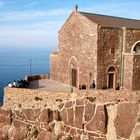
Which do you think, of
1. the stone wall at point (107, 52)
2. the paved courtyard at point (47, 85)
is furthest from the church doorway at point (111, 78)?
the paved courtyard at point (47, 85)

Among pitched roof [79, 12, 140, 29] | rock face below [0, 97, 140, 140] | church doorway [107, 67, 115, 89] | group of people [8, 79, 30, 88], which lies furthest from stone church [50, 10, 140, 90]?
group of people [8, 79, 30, 88]

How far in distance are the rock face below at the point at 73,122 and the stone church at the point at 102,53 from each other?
5.72 meters

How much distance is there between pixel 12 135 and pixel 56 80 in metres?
12.9

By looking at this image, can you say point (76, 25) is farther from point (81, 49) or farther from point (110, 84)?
point (110, 84)

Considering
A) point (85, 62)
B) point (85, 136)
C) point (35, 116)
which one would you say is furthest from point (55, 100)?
point (85, 62)

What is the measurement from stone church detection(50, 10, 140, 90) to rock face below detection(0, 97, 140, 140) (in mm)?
5720

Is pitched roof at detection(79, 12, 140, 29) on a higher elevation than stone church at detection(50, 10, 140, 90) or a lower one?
higher

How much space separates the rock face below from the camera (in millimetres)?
26516

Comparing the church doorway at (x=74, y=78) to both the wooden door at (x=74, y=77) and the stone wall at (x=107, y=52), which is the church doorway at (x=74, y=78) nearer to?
the wooden door at (x=74, y=77)

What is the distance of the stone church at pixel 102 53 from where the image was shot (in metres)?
33.6

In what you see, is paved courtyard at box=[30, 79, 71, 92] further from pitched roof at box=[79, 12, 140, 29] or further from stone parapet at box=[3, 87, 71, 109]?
pitched roof at box=[79, 12, 140, 29]

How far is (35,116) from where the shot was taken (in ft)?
104

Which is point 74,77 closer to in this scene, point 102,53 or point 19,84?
point 102,53

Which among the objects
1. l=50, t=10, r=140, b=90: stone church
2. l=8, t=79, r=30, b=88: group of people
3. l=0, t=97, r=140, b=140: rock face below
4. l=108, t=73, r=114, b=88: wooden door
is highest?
l=50, t=10, r=140, b=90: stone church
